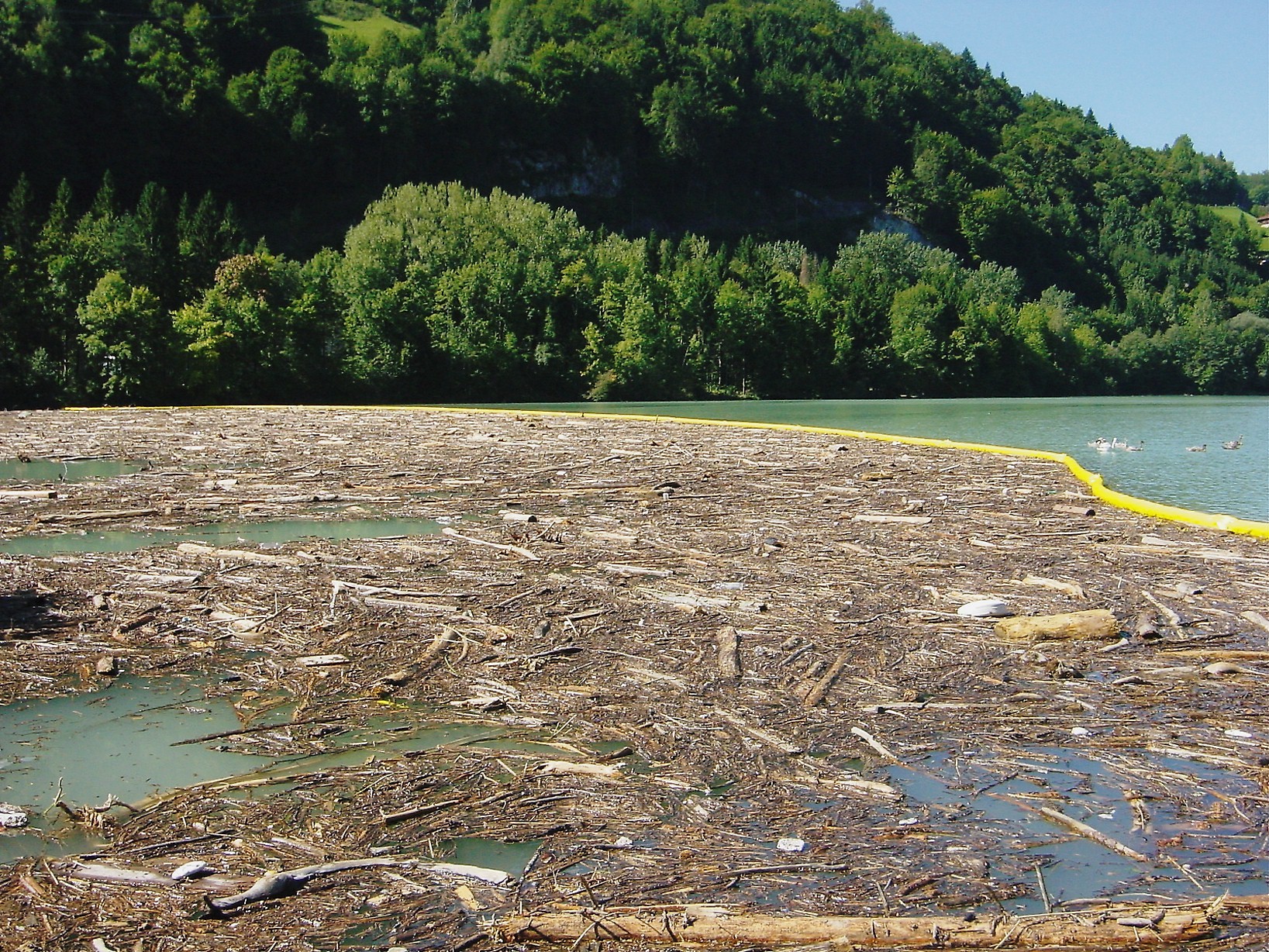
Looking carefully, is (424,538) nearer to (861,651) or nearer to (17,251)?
(861,651)

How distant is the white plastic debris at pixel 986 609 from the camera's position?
850 cm

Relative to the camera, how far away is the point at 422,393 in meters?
62.7

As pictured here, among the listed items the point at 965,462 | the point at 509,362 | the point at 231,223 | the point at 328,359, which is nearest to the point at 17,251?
the point at 328,359

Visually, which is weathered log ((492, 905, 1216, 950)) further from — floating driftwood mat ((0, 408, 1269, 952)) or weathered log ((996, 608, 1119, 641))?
weathered log ((996, 608, 1119, 641))

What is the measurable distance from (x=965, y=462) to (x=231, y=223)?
65.4m

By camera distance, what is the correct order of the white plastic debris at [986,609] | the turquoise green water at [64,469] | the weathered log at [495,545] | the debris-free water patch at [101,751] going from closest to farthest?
1. the debris-free water patch at [101,751]
2. the white plastic debris at [986,609]
3. the weathered log at [495,545]
4. the turquoise green water at [64,469]

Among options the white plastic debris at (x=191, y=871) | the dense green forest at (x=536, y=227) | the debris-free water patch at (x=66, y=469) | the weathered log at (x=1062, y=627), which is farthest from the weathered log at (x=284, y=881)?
→ the dense green forest at (x=536, y=227)

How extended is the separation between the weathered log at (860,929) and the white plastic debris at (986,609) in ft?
14.2

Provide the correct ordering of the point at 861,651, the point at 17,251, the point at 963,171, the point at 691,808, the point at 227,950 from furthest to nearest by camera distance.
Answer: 1. the point at 963,171
2. the point at 17,251
3. the point at 861,651
4. the point at 691,808
5. the point at 227,950

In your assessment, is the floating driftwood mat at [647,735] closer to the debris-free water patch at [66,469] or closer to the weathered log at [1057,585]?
the weathered log at [1057,585]

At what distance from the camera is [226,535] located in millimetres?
12352

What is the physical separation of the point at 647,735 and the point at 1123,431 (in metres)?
37.1

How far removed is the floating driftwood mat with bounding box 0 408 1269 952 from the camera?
14.1 feet

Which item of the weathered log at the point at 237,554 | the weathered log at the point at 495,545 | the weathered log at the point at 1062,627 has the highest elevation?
the weathered log at the point at 1062,627
